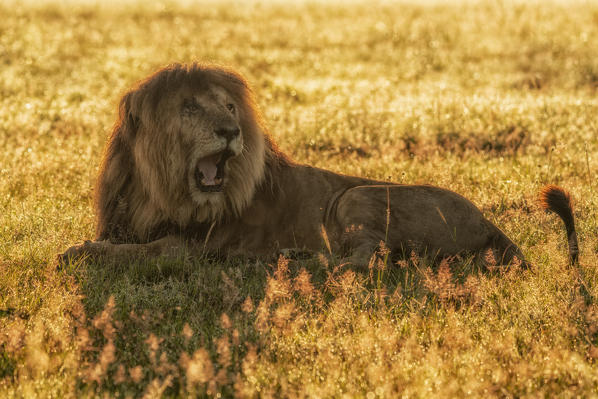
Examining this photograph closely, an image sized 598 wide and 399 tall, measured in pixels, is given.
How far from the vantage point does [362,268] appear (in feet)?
16.6

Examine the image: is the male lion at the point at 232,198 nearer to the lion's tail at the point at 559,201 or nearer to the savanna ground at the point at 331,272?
the lion's tail at the point at 559,201

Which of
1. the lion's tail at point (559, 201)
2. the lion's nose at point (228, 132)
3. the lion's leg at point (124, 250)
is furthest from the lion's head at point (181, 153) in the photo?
the lion's tail at point (559, 201)

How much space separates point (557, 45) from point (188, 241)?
650 inches

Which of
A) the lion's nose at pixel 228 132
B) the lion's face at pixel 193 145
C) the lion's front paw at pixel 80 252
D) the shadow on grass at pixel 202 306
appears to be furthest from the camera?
the lion's front paw at pixel 80 252

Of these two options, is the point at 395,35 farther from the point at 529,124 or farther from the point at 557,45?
the point at 529,124

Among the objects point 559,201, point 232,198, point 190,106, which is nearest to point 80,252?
point 232,198

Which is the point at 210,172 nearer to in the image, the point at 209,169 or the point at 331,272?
the point at 209,169

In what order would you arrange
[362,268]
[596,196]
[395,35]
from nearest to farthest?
[362,268]
[596,196]
[395,35]

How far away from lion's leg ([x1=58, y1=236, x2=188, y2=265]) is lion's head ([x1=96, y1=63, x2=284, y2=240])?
15 centimetres

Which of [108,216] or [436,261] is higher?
[108,216]

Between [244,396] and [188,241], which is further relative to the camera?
[188,241]

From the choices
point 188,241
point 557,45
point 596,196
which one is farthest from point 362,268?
point 557,45

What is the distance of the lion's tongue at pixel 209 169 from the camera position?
5109 mm

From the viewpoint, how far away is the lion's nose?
482cm
